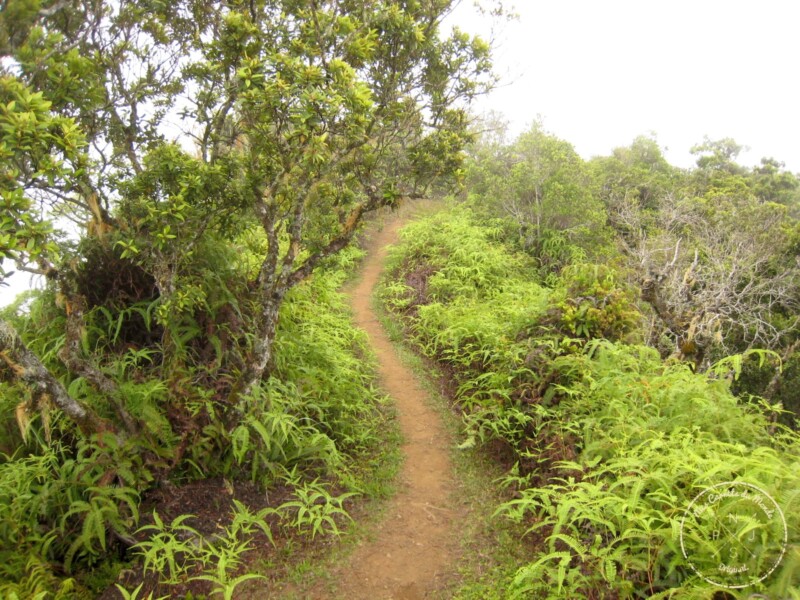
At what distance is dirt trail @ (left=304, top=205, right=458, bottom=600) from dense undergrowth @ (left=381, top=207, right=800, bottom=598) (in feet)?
1.81

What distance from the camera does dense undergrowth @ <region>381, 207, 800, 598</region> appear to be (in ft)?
11.6

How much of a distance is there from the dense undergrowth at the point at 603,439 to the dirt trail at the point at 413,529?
1.81ft

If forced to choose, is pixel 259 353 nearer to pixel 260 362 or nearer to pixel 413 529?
pixel 260 362


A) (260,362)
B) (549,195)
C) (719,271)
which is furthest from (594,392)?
(549,195)

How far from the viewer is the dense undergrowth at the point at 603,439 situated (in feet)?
11.6

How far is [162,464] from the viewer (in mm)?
4797

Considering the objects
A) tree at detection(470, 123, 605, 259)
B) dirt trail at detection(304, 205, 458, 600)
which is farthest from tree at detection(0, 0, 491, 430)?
tree at detection(470, 123, 605, 259)

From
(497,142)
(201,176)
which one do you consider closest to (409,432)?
(201,176)

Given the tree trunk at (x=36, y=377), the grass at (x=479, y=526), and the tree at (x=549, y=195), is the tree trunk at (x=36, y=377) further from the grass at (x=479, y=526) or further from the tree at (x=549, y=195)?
the tree at (x=549, y=195)

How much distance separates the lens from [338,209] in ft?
20.7

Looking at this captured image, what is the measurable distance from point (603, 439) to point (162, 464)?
427 centimetres

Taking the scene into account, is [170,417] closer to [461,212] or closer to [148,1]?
[148,1]

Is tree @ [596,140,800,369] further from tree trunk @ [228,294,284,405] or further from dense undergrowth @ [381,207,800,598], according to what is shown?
tree trunk @ [228,294,284,405]

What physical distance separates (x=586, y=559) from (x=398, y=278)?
11.0 m
